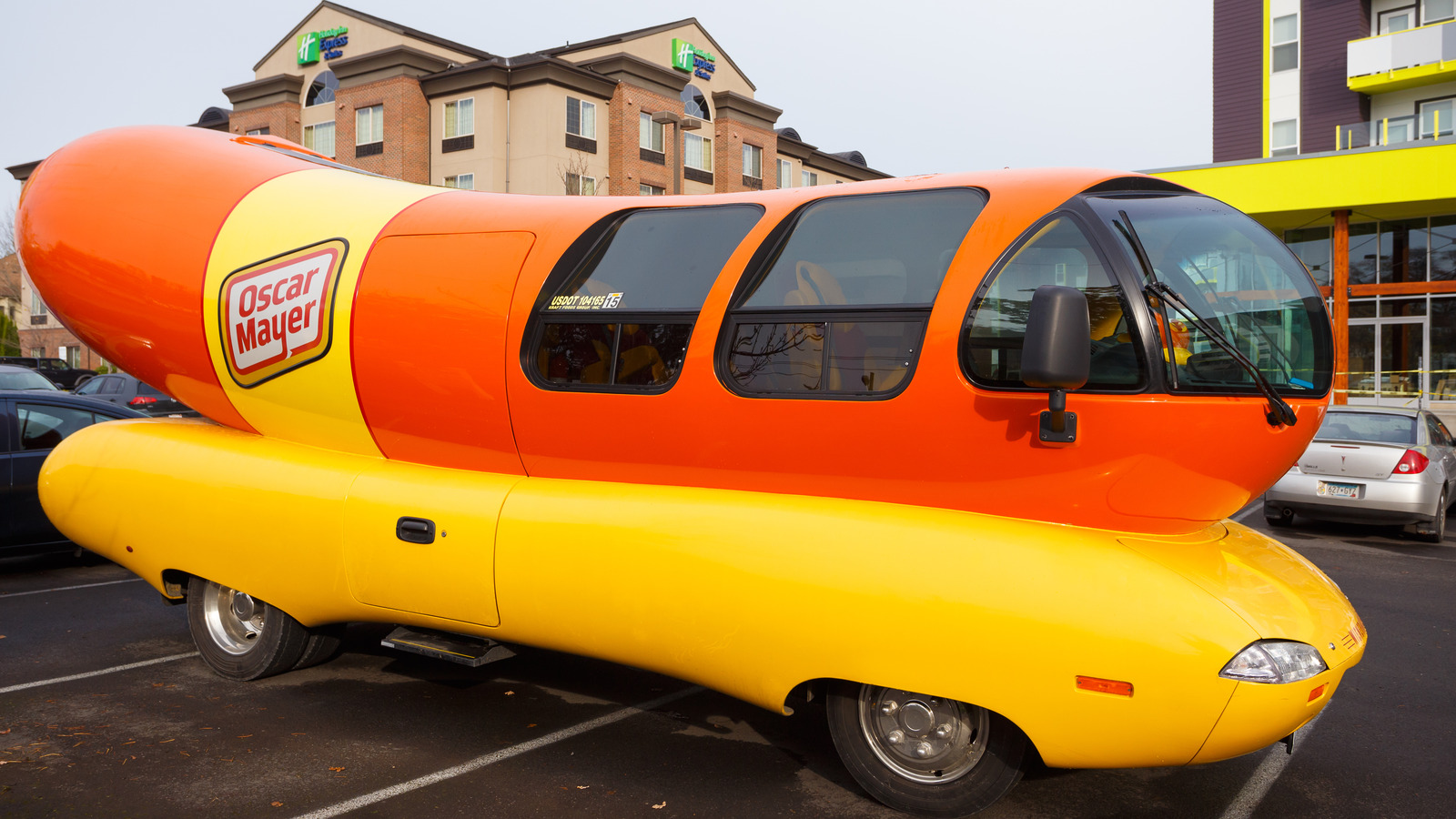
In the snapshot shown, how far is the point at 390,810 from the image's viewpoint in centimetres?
417

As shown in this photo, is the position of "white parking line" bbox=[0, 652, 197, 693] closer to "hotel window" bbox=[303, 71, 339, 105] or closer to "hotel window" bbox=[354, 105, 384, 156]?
"hotel window" bbox=[354, 105, 384, 156]

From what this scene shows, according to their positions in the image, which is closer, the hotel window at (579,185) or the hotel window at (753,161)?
the hotel window at (579,185)

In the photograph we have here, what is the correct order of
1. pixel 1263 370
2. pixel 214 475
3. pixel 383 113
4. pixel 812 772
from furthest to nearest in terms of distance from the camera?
pixel 383 113, pixel 214 475, pixel 812 772, pixel 1263 370

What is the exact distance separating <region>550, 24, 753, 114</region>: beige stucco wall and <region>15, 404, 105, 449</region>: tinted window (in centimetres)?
3408

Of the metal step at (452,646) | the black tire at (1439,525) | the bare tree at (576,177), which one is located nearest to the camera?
the metal step at (452,646)

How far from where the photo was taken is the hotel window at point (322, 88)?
41.8m

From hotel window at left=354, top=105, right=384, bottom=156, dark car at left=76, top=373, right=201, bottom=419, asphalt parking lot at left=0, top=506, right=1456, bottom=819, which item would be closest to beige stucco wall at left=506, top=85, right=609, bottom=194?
hotel window at left=354, top=105, right=384, bottom=156

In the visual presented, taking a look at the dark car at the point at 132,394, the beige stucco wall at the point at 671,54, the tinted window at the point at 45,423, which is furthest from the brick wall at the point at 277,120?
the tinted window at the point at 45,423

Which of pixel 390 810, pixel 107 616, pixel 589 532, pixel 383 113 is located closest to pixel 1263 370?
pixel 589 532

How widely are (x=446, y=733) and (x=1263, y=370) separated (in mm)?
4139

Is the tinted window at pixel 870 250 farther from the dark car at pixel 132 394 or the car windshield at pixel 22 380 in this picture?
the dark car at pixel 132 394

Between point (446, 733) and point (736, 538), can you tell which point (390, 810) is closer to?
point (446, 733)

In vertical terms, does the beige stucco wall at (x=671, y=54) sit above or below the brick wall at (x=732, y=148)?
above

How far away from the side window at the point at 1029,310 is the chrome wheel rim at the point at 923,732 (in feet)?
4.38
